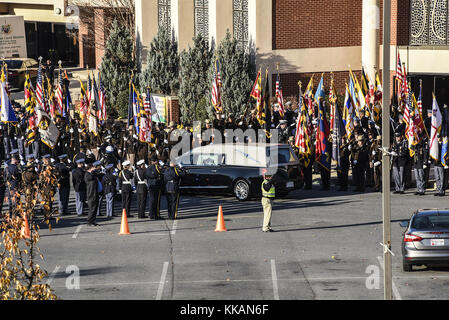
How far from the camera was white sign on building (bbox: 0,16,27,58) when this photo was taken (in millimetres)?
43188

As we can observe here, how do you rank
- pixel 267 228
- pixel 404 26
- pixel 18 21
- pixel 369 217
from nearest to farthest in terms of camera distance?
pixel 267 228 → pixel 369 217 → pixel 404 26 → pixel 18 21

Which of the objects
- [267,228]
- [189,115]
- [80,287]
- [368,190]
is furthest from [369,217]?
[189,115]

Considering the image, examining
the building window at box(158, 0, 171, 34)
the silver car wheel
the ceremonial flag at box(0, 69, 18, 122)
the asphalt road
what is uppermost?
the building window at box(158, 0, 171, 34)

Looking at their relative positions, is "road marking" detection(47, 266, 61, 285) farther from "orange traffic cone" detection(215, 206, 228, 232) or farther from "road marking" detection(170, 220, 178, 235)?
"orange traffic cone" detection(215, 206, 228, 232)

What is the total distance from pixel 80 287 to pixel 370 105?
18.5 meters

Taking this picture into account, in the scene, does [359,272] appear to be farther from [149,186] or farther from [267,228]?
[149,186]

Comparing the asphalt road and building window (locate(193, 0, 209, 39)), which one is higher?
building window (locate(193, 0, 209, 39))

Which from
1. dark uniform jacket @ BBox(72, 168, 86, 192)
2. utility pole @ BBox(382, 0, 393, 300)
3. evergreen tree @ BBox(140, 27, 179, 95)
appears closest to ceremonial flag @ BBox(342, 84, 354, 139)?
dark uniform jacket @ BBox(72, 168, 86, 192)

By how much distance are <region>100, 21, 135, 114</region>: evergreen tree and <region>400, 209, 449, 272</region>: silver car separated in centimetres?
2798

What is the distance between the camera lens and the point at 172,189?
24891mm

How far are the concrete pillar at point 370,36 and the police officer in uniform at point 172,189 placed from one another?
57.5 feet

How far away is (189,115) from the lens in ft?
135

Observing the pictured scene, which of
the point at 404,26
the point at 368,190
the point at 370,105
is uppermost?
the point at 404,26

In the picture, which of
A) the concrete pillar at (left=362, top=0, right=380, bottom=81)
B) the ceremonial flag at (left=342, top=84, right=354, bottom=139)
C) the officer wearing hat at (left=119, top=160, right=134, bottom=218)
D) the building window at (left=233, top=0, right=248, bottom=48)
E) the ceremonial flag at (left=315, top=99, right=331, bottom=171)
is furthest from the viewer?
the building window at (left=233, top=0, right=248, bottom=48)
